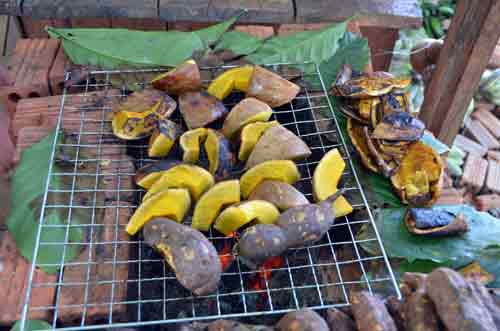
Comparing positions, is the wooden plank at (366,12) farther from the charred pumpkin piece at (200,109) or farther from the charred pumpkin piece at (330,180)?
the charred pumpkin piece at (330,180)

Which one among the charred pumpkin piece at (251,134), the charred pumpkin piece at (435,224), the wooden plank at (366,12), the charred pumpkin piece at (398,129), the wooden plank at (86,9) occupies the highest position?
the wooden plank at (366,12)

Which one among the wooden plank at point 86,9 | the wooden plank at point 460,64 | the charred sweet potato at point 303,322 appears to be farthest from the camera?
the wooden plank at point 86,9

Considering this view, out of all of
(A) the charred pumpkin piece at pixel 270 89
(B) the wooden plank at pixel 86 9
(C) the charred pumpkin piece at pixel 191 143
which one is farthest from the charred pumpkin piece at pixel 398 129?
(B) the wooden plank at pixel 86 9

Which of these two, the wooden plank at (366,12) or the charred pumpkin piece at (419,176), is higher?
the wooden plank at (366,12)

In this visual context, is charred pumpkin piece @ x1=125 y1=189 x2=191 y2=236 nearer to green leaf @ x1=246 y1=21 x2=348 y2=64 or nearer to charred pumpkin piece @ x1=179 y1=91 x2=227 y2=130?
charred pumpkin piece @ x1=179 y1=91 x2=227 y2=130

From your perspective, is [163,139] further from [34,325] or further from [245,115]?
[34,325]

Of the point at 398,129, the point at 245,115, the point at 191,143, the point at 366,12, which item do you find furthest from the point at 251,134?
the point at 366,12

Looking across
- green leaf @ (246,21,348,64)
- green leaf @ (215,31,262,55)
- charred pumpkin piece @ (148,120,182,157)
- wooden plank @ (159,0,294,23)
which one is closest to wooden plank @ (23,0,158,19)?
wooden plank @ (159,0,294,23)
